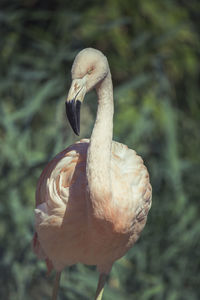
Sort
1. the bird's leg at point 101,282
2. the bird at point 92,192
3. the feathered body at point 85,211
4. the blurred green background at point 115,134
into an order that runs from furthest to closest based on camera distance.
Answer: the blurred green background at point 115,134 → the bird's leg at point 101,282 → the feathered body at point 85,211 → the bird at point 92,192

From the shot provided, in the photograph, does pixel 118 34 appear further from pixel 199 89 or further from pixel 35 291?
pixel 35 291

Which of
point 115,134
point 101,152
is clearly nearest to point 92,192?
point 101,152

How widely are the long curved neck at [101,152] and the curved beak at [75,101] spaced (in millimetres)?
178

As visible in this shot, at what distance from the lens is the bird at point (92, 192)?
239 cm

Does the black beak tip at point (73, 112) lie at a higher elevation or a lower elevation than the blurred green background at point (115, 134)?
higher

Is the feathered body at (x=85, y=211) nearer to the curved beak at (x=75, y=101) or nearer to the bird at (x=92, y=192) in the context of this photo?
the bird at (x=92, y=192)

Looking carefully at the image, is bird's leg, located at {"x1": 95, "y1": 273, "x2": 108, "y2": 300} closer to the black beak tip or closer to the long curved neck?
the long curved neck

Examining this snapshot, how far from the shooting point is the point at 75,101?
7.55 feet

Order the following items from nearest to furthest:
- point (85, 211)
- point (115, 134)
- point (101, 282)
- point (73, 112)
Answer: point (73, 112) → point (85, 211) → point (101, 282) → point (115, 134)

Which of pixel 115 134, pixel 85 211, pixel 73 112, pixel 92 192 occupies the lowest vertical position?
pixel 115 134

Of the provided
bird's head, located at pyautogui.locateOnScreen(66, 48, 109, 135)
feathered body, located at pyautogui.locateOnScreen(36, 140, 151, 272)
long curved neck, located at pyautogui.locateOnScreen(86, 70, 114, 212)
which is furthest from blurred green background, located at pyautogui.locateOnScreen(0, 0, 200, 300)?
bird's head, located at pyautogui.locateOnScreen(66, 48, 109, 135)

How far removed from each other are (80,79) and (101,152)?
322 mm

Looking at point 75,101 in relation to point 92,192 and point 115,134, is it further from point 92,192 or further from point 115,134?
point 115,134

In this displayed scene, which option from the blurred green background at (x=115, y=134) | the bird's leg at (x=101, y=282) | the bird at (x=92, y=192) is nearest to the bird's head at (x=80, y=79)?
the bird at (x=92, y=192)
